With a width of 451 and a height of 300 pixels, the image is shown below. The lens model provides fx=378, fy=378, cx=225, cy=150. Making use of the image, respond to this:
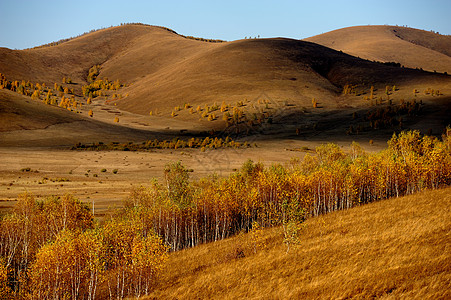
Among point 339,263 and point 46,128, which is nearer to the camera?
point 339,263

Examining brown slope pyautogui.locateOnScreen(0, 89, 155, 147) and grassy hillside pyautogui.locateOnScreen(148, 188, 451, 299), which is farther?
brown slope pyautogui.locateOnScreen(0, 89, 155, 147)

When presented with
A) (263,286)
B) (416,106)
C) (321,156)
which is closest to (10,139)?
(321,156)

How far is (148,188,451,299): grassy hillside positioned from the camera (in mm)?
26312

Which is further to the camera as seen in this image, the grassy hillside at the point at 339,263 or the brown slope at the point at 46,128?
the brown slope at the point at 46,128

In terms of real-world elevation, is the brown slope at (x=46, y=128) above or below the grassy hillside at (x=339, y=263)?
above

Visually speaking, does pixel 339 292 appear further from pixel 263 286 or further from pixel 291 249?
pixel 291 249

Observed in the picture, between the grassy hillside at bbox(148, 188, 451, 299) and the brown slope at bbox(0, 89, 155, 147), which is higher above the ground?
the brown slope at bbox(0, 89, 155, 147)

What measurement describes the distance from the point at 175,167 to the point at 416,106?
146 metres

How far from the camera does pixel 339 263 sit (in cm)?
3234

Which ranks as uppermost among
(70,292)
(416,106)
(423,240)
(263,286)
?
(416,106)

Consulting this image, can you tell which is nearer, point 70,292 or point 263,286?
point 263,286

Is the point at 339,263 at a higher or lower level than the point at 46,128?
lower

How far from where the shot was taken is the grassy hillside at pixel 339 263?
2631cm

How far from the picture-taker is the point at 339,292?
26.5 m
